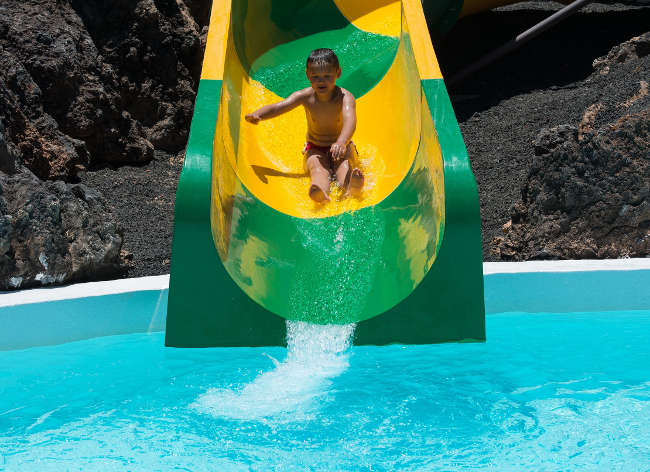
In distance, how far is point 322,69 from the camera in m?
3.67

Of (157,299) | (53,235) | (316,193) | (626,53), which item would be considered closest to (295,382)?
(157,299)

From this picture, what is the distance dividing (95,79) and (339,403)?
3.89m

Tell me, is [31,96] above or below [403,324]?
above

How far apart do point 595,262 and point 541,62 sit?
3894mm

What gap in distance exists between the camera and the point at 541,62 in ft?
22.2

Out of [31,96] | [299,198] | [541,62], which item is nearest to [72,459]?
[299,198]

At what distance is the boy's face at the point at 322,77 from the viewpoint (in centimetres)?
368

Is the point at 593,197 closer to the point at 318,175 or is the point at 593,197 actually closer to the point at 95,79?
the point at 318,175

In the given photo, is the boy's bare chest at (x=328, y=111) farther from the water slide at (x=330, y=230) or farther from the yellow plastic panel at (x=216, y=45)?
the yellow plastic panel at (x=216, y=45)

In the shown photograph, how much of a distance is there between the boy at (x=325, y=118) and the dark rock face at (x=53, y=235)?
0.86m

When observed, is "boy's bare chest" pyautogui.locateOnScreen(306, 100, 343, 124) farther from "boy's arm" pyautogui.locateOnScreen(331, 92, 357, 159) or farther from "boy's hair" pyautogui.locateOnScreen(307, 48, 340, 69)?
"boy's hair" pyautogui.locateOnScreen(307, 48, 340, 69)

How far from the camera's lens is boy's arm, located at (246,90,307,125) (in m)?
3.56

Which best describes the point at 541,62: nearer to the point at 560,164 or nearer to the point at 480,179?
the point at 480,179

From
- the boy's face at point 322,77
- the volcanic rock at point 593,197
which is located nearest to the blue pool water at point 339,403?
the volcanic rock at point 593,197
